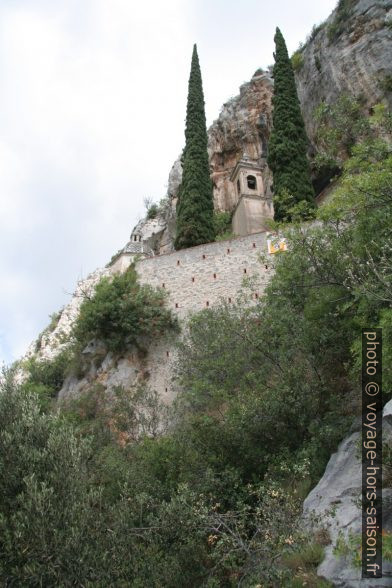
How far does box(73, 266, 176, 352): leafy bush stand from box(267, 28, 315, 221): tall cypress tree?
801 cm

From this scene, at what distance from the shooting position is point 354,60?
27.2 meters

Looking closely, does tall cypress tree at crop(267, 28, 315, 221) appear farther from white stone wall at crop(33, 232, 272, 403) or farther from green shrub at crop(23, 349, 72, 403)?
green shrub at crop(23, 349, 72, 403)

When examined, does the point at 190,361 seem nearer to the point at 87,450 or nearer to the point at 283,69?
the point at 87,450

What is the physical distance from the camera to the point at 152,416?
58.8 feet

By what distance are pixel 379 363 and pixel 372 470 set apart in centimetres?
199

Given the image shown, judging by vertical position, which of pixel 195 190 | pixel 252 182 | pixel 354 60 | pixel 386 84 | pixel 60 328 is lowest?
pixel 60 328

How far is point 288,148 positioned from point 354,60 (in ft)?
22.1

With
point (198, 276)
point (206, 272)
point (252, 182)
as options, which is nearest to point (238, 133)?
point (252, 182)

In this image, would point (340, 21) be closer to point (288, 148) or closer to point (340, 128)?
point (288, 148)

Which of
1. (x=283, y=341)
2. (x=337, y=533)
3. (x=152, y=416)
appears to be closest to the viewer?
(x=337, y=533)

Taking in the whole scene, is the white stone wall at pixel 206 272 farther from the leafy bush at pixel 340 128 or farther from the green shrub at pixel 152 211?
the green shrub at pixel 152 211

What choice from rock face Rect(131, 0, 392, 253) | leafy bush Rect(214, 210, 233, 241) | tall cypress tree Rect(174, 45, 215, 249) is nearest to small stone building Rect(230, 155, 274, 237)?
leafy bush Rect(214, 210, 233, 241)

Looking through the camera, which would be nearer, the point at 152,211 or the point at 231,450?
the point at 231,450

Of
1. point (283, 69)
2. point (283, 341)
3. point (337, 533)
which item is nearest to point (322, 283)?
point (283, 341)
